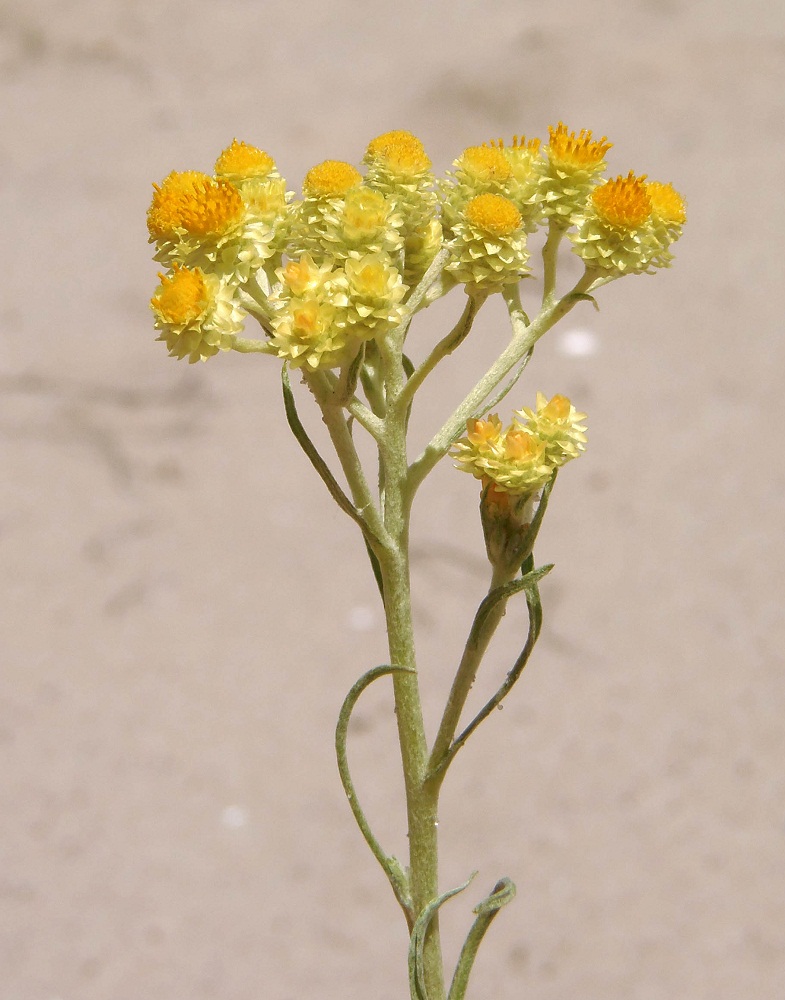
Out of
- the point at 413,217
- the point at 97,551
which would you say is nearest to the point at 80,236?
the point at 97,551

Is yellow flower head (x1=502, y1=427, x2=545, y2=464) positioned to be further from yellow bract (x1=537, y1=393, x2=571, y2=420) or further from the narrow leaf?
the narrow leaf

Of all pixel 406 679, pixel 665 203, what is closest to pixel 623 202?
pixel 665 203

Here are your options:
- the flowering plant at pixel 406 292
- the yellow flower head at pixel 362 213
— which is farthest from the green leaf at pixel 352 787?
the yellow flower head at pixel 362 213

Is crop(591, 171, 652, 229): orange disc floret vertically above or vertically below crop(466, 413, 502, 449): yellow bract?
above

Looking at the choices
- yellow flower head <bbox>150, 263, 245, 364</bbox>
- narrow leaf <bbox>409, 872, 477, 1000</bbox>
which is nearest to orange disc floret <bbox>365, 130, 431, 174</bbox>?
yellow flower head <bbox>150, 263, 245, 364</bbox>

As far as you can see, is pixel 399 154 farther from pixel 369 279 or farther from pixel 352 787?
pixel 352 787

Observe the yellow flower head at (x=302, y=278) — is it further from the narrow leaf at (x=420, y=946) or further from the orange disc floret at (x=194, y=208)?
the narrow leaf at (x=420, y=946)
